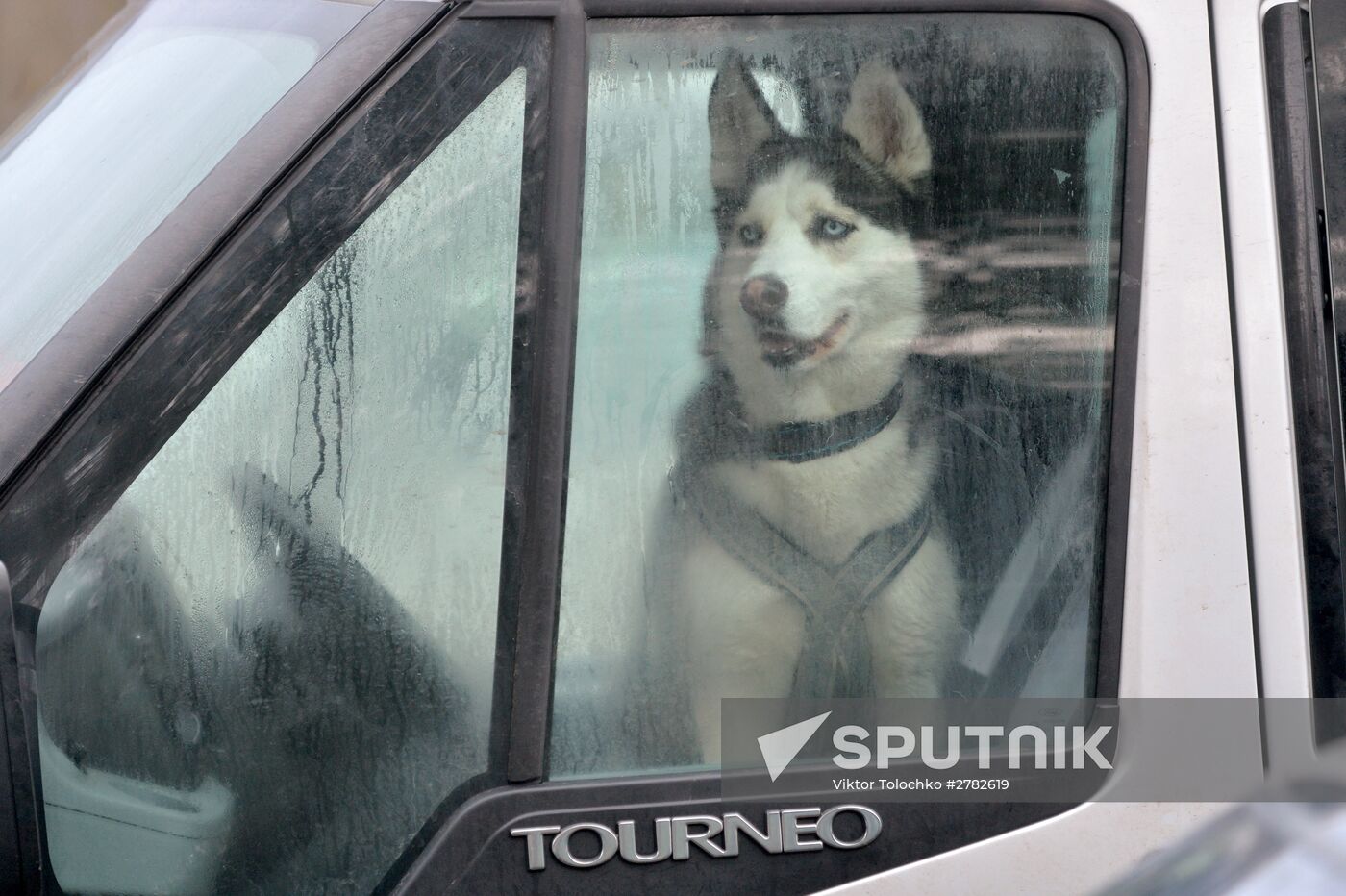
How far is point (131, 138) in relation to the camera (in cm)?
117

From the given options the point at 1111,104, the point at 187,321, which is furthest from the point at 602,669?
the point at 1111,104

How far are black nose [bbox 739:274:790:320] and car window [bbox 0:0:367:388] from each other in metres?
0.47

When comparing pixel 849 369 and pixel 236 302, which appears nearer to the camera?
pixel 236 302

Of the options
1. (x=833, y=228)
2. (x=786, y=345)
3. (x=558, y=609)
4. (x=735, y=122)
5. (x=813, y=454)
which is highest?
(x=735, y=122)

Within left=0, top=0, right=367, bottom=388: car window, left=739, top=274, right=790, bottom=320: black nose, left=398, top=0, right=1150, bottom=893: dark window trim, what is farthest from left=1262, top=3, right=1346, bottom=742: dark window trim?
left=0, top=0, right=367, bottom=388: car window

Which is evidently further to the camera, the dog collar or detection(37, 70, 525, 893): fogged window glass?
the dog collar

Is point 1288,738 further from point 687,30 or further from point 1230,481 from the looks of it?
point 687,30

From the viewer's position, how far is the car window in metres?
1.11

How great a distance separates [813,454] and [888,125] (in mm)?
349

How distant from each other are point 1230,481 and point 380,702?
83 centimetres

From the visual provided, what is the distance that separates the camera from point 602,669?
1186 millimetres

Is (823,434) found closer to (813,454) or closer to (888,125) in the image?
(813,454)

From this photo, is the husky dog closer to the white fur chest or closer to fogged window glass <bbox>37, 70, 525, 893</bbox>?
the white fur chest

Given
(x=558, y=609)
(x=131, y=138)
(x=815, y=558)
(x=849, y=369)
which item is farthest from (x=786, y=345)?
(x=131, y=138)
